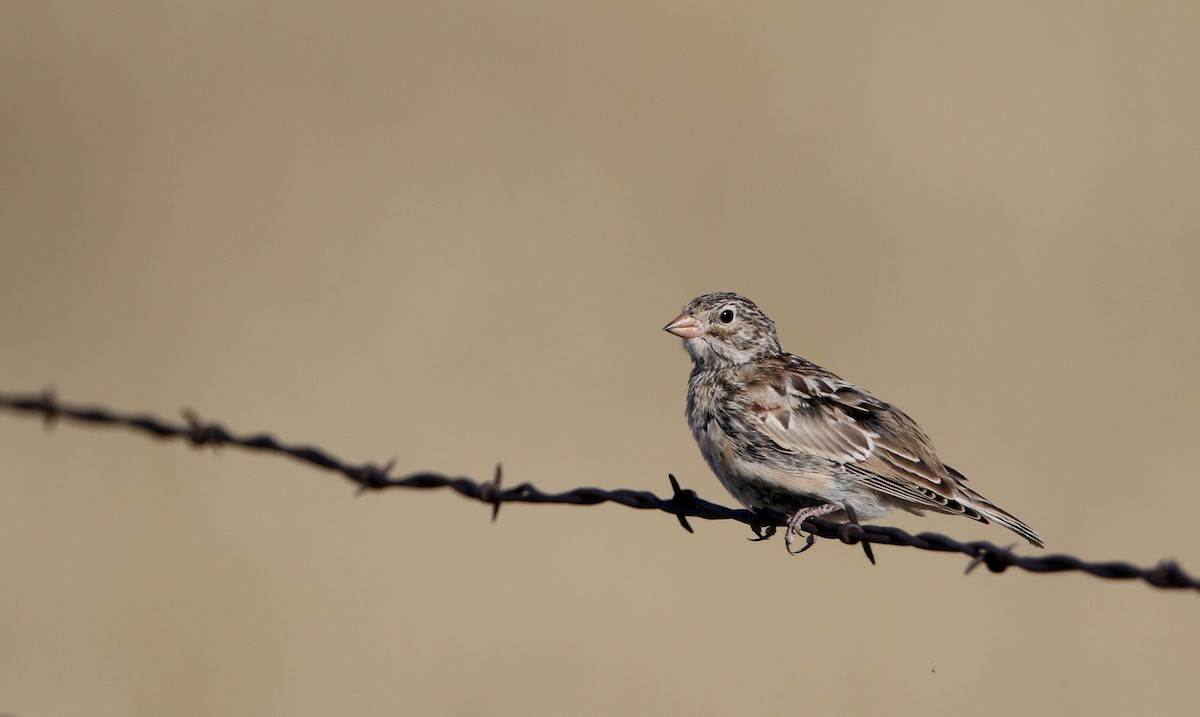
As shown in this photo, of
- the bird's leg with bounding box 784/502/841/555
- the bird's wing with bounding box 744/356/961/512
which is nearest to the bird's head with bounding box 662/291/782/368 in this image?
the bird's wing with bounding box 744/356/961/512

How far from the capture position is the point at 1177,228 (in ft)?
51.7

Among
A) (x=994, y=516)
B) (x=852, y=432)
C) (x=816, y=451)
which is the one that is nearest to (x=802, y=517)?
(x=816, y=451)

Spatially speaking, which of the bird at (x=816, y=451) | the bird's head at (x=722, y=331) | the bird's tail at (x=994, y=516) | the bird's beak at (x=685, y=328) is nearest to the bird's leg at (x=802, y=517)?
the bird at (x=816, y=451)

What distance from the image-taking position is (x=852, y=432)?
7.05 meters

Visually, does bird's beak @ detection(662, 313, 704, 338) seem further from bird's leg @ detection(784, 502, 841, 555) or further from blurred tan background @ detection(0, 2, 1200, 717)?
blurred tan background @ detection(0, 2, 1200, 717)

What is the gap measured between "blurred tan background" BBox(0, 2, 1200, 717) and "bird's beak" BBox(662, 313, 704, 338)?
3.18m

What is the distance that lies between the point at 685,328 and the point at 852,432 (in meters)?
1.41

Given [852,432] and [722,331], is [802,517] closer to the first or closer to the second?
[852,432]

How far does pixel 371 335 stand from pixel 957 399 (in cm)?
593

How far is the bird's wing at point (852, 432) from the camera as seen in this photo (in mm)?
6816

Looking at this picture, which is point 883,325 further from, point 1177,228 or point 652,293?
point 1177,228

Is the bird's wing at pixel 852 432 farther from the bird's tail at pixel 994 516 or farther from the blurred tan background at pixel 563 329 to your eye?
the blurred tan background at pixel 563 329

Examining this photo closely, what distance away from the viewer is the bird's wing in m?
6.82

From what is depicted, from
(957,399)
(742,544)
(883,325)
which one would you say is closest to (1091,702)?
(742,544)
